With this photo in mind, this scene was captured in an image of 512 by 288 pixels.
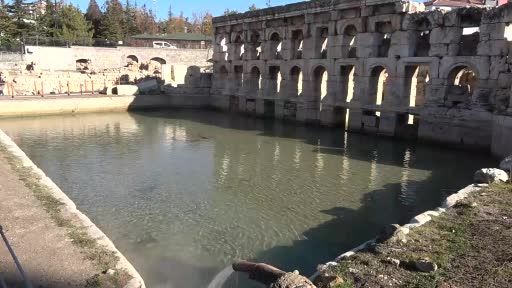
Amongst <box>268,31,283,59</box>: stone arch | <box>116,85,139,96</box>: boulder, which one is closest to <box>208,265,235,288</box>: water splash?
<box>268,31,283,59</box>: stone arch

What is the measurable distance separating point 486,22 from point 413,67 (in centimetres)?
392

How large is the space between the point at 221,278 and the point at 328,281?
2637 millimetres

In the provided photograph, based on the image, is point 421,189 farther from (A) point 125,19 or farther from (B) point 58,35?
(A) point 125,19

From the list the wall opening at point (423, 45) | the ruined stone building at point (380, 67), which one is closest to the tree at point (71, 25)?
the ruined stone building at point (380, 67)

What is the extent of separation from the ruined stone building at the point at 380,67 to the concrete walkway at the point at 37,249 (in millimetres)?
14729

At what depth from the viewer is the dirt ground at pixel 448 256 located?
5655 mm

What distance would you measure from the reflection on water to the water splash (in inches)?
3.0

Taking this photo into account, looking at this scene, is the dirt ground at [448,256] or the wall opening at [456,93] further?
the wall opening at [456,93]

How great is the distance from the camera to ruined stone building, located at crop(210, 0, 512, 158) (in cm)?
1764

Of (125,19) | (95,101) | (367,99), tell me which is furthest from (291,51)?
(125,19)

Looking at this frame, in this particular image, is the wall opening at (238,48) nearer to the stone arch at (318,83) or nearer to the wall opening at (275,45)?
the wall opening at (275,45)

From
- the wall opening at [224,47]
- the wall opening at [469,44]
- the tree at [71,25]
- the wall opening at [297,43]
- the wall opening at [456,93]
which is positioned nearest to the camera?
the wall opening at [469,44]

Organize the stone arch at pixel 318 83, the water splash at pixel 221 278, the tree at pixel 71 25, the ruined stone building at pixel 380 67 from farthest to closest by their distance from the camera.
Answer: the tree at pixel 71 25
the stone arch at pixel 318 83
the ruined stone building at pixel 380 67
the water splash at pixel 221 278

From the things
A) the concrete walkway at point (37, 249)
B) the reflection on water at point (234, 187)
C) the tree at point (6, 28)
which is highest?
the tree at point (6, 28)
